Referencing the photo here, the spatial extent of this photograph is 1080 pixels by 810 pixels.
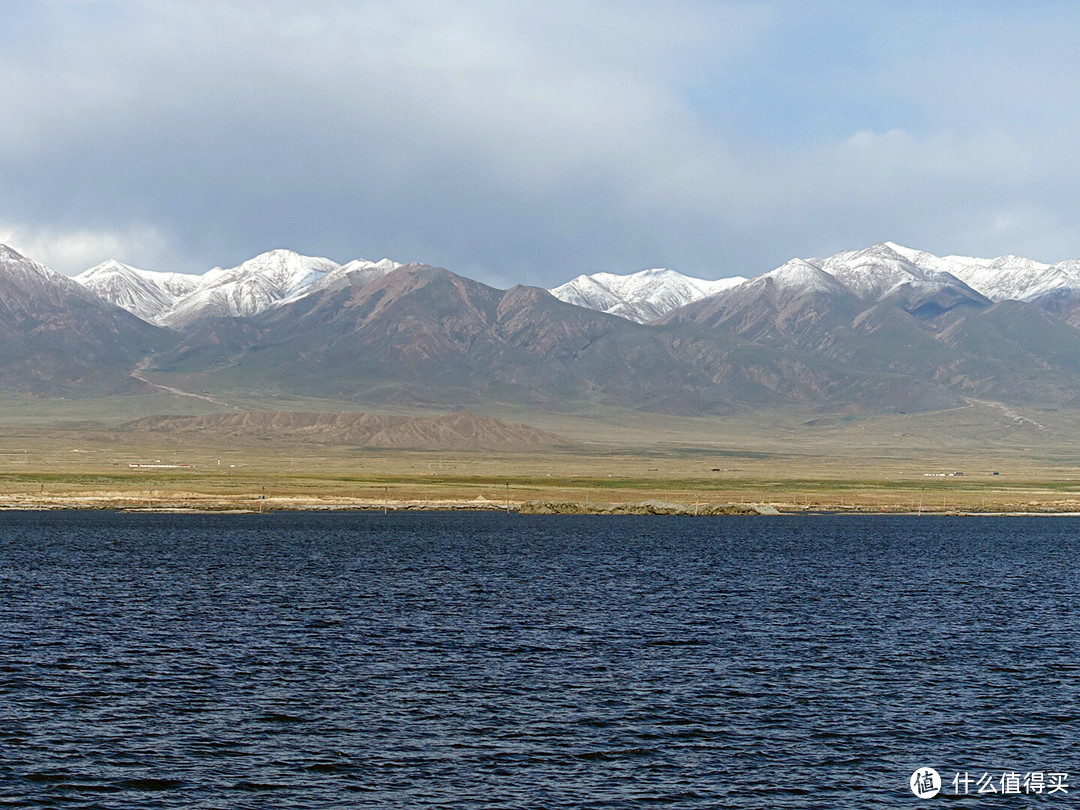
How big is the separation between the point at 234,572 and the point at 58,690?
46.8 meters

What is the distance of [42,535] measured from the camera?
130 meters

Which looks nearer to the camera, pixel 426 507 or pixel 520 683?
pixel 520 683

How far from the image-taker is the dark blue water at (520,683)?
1427 inches

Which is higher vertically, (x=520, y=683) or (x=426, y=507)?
(x=426, y=507)

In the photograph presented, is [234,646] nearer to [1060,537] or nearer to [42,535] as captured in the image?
[42,535]

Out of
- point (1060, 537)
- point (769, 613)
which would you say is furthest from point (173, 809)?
point (1060, 537)

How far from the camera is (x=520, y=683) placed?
163ft

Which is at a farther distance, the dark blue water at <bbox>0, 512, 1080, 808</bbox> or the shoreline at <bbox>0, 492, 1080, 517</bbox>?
the shoreline at <bbox>0, 492, 1080, 517</bbox>

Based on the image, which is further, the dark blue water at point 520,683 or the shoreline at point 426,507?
the shoreline at point 426,507

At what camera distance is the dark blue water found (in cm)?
3625

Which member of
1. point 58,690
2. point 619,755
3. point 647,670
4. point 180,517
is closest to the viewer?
point 619,755

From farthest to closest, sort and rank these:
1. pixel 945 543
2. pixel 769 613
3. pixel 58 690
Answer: pixel 945 543, pixel 769 613, pixel 58 690

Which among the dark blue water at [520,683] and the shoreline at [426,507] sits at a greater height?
the shoreline at [426,507]

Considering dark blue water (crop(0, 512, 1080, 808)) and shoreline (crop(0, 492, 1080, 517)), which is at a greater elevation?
shoreline (crop(0, 492, 1080, 517))
